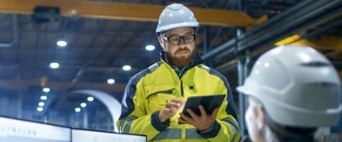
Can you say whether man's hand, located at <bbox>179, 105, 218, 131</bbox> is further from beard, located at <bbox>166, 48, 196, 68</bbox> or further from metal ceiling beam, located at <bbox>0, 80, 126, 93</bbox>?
metal ceiling beam, located at <bbox>0, 80, 126, 93</bbox>

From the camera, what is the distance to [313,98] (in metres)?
1.36

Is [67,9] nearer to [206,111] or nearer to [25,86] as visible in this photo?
[206,111]

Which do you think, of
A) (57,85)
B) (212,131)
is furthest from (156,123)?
(57,85)

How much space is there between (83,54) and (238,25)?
24.4 ft

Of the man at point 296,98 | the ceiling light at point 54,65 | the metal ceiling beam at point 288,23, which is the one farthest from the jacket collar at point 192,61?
the ceiling light at point 54,65

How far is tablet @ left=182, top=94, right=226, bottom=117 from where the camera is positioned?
90.1 inches

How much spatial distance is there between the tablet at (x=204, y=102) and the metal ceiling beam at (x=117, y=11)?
22.2 feet

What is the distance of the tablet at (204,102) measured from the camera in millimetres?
2288

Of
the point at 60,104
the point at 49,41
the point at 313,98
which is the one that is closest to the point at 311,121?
the point at 313,98

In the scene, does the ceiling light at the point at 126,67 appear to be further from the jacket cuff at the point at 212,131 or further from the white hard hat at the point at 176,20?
the jacket cuff at the point at 212,131

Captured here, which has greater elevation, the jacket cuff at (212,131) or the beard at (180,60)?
the beard at (180,60)

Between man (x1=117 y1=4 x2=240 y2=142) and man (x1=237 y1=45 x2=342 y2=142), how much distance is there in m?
1.11

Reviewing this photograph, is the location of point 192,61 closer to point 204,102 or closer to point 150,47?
point 204,102

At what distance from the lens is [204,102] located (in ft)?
7.61
